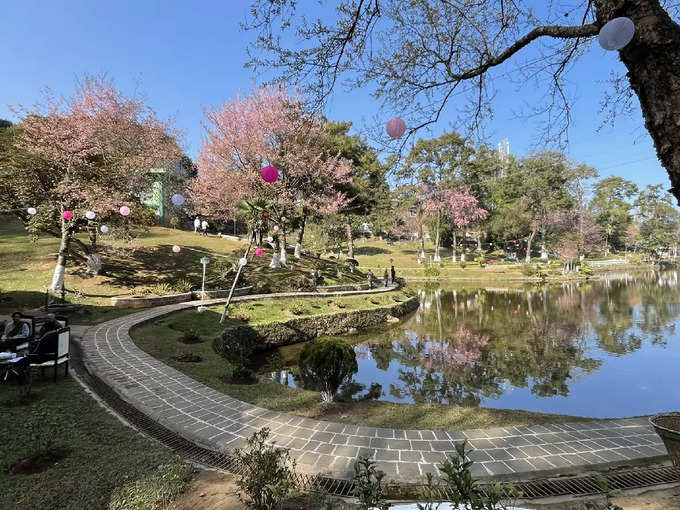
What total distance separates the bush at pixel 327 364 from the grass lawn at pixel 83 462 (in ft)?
10.6

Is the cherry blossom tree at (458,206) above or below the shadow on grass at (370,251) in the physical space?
above

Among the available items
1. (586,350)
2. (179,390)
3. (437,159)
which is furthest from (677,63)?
(437,159)

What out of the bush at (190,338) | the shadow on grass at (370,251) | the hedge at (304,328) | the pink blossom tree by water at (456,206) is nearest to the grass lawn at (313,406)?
the bush at (190,338)

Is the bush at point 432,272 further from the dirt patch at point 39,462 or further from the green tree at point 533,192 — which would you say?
the dirt patch at point 39,462

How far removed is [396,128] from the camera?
447 cm

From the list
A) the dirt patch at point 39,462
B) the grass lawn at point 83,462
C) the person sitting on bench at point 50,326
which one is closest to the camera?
the grass lawn at point 83,462

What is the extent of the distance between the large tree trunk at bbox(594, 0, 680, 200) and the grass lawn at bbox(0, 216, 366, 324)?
48.7 feet

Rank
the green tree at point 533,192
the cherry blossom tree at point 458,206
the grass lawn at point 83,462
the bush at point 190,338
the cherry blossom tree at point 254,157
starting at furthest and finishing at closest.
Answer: the green tree at point 533,192
the cherry blossom tree at point 458,206
the cherry blossom tree at point 254,157
the bush at point 190,338
the grass lawn at point 83,462

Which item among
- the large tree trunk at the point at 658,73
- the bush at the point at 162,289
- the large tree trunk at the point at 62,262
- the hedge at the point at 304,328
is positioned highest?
the large tree trunk at the point at 658,73

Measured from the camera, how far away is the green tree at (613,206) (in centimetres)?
6190

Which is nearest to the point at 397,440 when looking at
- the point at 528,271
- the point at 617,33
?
the point at 617,33

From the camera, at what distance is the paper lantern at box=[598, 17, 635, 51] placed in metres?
2.41

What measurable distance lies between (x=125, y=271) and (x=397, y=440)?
1782 centimetres

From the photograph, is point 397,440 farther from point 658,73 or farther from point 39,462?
point 658,73
